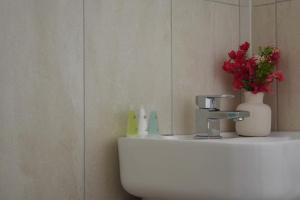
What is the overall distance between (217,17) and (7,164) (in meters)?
1.00

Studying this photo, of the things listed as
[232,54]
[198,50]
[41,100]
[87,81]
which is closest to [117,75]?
[87,81]

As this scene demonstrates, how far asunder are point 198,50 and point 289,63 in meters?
0.35

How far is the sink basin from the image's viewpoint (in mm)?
1395

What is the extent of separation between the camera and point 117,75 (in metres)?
1.75

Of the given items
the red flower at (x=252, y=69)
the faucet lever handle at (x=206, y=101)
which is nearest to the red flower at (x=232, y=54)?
the red flower at (x=252, y=69)

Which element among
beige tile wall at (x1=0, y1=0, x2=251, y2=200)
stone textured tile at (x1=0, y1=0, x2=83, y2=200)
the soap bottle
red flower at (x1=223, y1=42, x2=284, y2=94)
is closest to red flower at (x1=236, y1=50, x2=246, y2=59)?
red flower at (x1=223, y1=42, x2=284, y2=94)

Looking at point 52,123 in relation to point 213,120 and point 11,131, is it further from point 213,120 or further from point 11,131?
point 213,120

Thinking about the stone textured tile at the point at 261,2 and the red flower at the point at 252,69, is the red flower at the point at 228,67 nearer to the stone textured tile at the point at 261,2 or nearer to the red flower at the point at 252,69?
the red flower at the point at 252,69

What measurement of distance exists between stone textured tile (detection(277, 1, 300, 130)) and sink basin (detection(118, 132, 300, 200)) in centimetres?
56

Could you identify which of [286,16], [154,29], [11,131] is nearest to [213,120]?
[154,29]

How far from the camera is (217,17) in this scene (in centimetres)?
209

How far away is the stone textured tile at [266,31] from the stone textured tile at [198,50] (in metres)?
0.07

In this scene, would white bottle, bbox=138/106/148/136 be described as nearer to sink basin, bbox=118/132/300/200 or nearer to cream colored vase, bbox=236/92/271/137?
sink basin, bbox=118/132/300/200

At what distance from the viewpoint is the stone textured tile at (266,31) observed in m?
2.12
